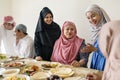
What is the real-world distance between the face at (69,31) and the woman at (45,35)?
418mm

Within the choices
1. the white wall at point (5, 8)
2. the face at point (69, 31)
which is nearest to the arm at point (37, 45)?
the face at point (69, 31)

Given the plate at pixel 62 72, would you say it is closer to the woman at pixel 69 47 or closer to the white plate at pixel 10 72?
the white plate at pixel 10 72

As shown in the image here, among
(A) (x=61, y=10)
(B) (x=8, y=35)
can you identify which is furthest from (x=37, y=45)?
(A) (x=61, y=10)

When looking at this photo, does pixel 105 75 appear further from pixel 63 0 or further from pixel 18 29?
pixel 63 0

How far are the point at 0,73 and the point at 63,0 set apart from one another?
6.32 ft

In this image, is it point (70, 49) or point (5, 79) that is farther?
point (70, 49)

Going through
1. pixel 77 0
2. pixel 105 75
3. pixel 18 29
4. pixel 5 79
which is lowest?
pixel 5 79

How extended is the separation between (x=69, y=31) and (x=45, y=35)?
52 centimetres

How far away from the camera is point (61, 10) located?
3385 mm

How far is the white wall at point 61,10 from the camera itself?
284 centimetres

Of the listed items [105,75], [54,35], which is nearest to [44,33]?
[54,35]

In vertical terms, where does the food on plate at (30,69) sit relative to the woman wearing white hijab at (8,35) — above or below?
below

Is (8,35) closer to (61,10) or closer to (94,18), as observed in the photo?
(61,10)

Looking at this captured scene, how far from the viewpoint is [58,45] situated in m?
2.41
